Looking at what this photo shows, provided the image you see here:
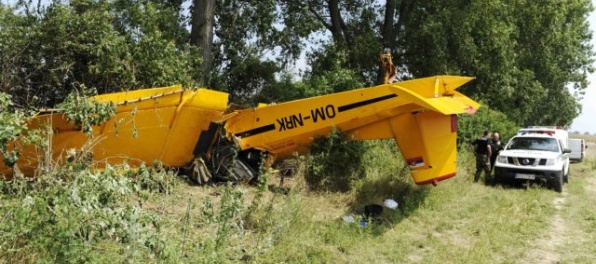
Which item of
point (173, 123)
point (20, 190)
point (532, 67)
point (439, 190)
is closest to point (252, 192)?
point (173, 123)

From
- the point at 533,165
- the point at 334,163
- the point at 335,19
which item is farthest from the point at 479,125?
the point at 334,163

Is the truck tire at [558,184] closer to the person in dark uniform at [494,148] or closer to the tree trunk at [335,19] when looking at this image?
the person in dark uniform at [494,148]

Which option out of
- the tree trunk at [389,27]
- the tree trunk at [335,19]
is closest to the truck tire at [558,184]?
the tree trunk at [389,27]

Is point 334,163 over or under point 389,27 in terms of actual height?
under

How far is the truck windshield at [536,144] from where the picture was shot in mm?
14969

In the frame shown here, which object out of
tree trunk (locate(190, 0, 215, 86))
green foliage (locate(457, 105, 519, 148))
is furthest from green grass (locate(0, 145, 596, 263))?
green foliage (locate(457, 105, 519, 148))

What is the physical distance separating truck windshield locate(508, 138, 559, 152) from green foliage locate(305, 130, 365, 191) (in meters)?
7.43

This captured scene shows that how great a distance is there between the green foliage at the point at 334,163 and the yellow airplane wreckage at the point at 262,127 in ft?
0.66

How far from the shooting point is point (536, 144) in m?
15.2

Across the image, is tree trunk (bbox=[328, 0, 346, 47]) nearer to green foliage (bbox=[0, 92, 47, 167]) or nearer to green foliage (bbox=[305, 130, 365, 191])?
green foliage (bbox=[305, 130, 365, 191])

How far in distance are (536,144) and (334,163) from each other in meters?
8.38

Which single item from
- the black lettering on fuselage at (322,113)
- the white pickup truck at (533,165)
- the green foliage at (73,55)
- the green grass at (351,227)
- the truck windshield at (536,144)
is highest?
the green foliage at (73,55)

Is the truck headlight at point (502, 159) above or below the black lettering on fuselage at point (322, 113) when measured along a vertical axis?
below

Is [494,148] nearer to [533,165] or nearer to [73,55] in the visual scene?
[533,165]
